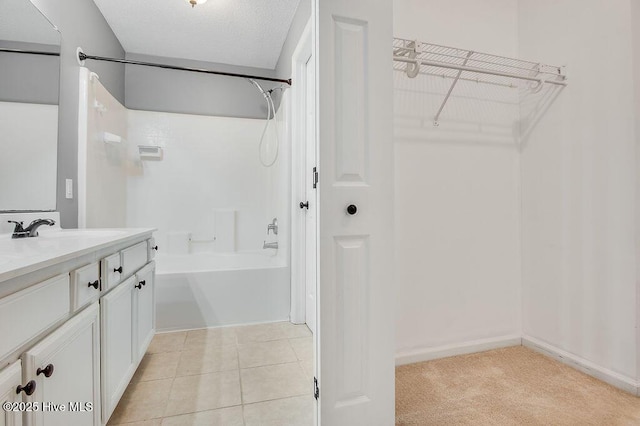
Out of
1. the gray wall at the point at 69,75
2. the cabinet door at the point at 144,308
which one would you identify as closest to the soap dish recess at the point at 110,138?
the gray wall at the point at 69,75

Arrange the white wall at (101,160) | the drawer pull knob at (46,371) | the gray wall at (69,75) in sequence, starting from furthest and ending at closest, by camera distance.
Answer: the white wall at (101,160) < the gray wall at (69,75) < the drawer pull knob at (46,371)

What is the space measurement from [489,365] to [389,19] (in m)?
1.91

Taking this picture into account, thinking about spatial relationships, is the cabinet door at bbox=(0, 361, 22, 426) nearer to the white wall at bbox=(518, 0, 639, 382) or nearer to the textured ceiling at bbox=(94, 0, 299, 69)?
the white wall at bbox=(518, 0, 639, 382)

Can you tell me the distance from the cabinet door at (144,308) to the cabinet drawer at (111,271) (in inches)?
10.3

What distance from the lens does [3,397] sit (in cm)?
66

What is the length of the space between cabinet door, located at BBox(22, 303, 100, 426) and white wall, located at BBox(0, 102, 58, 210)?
2.90ft

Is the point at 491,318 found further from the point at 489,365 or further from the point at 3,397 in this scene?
the point at 3,397

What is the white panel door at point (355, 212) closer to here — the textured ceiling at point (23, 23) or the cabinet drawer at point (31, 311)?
the cabinet drawer at point (31, 311)

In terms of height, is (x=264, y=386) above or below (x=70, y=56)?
below

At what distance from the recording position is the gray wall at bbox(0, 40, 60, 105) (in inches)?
57.0

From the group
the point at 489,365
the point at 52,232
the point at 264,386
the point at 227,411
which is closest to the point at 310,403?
the point at 264,386

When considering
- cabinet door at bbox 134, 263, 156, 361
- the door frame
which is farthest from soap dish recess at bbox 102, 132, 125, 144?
the door frame

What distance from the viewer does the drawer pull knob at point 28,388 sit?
27.9 inches

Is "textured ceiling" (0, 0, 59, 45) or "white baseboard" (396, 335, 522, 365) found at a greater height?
"textured ceiling" (0, 0, 59, 45)
